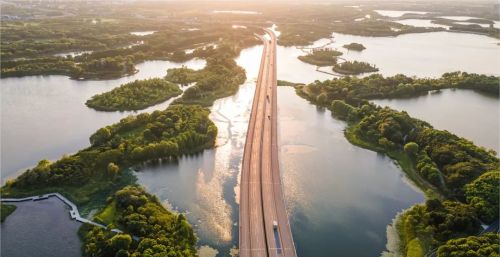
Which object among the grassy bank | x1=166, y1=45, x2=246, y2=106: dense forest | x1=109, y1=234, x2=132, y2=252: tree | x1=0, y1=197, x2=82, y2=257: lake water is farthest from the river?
x1=0, y1=197, x2=82, y2=257: lake water

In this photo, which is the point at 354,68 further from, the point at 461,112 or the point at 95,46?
the point at 95,46

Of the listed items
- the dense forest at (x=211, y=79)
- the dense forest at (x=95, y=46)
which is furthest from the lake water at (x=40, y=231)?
the dense forest at (x=95, y=46)

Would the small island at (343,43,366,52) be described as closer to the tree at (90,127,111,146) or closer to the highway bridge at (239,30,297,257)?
the highway bridge at (239,30,297,257)

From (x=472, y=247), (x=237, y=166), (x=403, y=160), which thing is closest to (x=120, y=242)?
(x=237, y=166)

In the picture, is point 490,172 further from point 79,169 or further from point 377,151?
point 79,169

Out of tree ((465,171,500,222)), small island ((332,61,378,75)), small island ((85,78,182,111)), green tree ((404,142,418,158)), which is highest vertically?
small island ((332,61,378,75))
